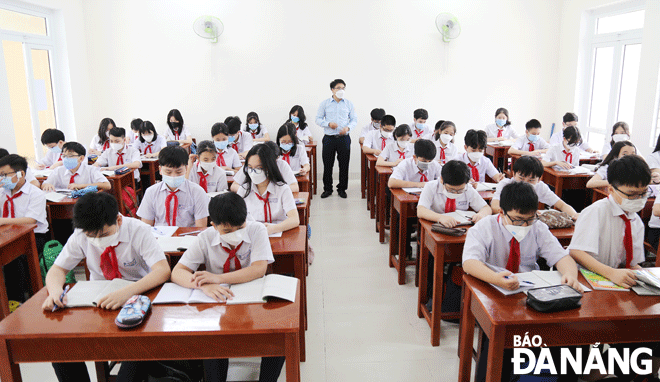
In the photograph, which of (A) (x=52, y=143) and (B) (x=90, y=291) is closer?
(B) (x=90, y=291)

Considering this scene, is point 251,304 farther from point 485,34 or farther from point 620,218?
point 485,34

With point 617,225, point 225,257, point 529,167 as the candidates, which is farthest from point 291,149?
point 617,225

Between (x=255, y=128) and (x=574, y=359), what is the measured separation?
5.75 meters

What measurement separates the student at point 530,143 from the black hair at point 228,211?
4.80 meters

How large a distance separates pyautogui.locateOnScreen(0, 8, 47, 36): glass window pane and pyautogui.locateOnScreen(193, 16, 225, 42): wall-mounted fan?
2154mm

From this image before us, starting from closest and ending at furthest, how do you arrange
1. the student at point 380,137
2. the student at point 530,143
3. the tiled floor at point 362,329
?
the tiled floor at point 362,329, the student at point 380,137, the student at point 530,143

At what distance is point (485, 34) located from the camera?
769cm

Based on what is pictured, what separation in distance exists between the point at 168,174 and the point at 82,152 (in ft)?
5.09

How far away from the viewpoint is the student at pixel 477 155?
394 cm

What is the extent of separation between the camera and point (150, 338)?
1.72m

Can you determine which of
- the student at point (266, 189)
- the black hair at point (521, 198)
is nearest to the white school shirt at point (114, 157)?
the student at point (266, 189)

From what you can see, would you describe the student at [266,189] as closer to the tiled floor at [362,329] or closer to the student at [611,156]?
the tiled floor at [362,329]

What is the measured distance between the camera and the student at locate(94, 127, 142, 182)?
5227 millimetres

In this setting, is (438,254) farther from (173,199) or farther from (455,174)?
(173,199)
